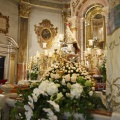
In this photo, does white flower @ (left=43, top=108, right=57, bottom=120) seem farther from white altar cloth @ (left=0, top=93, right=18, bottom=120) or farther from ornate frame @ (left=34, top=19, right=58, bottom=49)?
ornate frame @ (left=34, top=19, right=58, bottom=49)

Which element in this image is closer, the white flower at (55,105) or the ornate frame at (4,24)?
the white flower at (55,105)

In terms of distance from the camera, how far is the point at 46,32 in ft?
37.7

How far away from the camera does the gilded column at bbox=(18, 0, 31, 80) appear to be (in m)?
10.2

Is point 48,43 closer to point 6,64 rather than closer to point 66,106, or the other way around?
→ point 6,64

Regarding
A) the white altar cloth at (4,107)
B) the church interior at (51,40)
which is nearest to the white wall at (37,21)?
the church interior at (51,40)

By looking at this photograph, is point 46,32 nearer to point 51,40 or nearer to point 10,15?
point 51,40

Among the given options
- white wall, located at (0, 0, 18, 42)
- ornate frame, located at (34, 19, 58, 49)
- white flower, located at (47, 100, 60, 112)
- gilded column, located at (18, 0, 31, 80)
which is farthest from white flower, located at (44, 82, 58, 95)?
ornate frame, located at (34, 19, 58, 49)

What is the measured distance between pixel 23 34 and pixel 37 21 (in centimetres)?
149

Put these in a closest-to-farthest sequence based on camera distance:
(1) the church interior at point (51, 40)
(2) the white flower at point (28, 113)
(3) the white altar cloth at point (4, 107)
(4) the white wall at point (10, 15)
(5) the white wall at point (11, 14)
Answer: (2) the white flower at point (28, 113) → (3) the white altar cloth at point (4, 107) → (1) the church interior at point (51, 40) → (4) the white wall at point (10, 15) → (5) the white wall at point (11, 14)

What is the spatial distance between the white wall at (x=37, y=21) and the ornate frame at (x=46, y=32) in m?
0.23

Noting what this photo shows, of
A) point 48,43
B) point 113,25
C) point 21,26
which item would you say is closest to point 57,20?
point 48,43

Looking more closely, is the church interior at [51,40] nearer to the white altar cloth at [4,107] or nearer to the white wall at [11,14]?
the white wall at [11,14]

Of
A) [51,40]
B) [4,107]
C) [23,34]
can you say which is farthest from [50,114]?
[51,40]

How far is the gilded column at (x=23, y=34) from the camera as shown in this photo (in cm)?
1017
